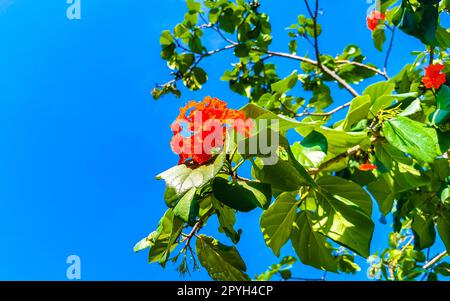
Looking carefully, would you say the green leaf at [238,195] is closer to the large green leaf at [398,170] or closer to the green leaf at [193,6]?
the large green leaf at [398,170]

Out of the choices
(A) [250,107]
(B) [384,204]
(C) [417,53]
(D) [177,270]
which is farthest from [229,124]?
(C) [417,53]

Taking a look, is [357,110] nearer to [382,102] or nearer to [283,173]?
[382,102]

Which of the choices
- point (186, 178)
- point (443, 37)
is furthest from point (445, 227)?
point (186, 178)

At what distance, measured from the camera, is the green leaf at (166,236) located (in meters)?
0.93

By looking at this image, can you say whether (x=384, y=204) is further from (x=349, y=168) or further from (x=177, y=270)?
(x=177, y=270)

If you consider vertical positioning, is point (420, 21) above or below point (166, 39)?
below

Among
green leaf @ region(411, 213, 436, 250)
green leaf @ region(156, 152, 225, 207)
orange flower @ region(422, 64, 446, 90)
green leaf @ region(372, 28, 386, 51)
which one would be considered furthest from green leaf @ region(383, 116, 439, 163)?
green leaf @ region(372, 28, 386, 51)

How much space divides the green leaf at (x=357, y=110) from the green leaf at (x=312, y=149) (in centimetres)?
16

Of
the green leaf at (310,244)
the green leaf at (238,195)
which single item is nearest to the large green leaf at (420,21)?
the green leaf at (310,244)

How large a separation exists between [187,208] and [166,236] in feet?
1.09

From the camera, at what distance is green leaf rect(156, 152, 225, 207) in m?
0.81

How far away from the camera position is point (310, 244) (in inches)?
46.2

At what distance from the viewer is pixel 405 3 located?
1.29 metres
